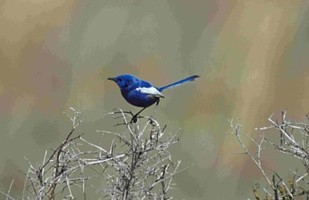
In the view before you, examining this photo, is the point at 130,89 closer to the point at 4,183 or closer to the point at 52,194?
the point at 52,194

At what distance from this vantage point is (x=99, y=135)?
3430 millimetres

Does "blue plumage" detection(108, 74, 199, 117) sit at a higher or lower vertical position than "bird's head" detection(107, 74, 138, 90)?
lower

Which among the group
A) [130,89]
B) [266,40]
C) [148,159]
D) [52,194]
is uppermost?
[266,40]

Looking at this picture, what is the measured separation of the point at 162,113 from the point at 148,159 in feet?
6.31

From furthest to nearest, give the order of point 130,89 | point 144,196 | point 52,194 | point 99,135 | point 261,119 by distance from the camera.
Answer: point 261,119 < point 99,135 < point 130,89 < point 144,196 < point 52,194

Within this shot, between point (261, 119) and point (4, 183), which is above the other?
point (261, 119)

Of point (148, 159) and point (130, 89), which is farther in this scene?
point (130, 89)

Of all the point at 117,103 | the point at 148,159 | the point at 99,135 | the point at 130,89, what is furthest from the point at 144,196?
the point at 117,103

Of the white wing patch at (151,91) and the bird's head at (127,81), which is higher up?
the bird's head at (127,81)

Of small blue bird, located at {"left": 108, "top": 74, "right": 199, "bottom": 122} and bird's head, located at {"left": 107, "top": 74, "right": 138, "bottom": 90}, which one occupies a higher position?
→ bird's head, located at {"left": 107, "top": 74, "right": 138, "bottom": 90}

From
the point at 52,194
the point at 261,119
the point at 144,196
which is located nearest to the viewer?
the point at 52,194

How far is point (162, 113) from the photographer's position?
360 cm

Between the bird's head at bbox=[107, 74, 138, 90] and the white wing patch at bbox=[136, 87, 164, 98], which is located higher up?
the bird's head at bbox=[107, 74, 138, 90]

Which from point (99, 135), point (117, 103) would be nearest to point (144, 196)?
point (99, 135)
